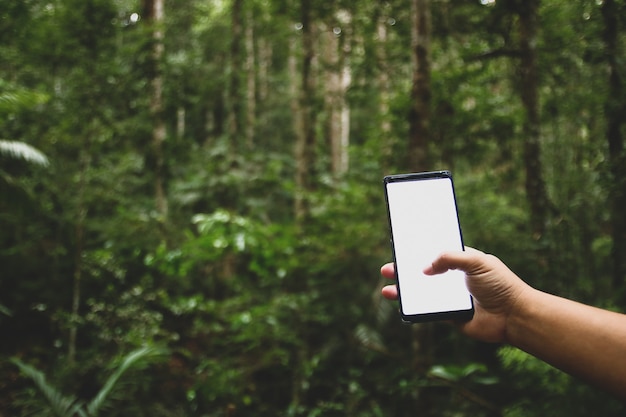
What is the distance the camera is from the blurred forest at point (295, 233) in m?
4.39

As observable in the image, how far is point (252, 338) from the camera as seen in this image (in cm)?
509

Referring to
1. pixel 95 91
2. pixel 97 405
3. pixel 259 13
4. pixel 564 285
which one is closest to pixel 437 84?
pixel 564 285

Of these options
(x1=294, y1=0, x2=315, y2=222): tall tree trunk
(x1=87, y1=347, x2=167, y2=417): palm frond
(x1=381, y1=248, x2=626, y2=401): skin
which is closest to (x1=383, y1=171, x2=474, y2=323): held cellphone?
(x1=381, y1=248, x2=626, y2=401): skin

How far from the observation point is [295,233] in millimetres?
6152

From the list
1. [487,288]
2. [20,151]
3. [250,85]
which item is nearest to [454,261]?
[487,288]

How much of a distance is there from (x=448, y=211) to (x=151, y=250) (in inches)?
224

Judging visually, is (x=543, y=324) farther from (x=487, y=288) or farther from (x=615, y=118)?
(x=615, y=118)

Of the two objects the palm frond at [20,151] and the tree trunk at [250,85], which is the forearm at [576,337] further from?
the tree trunk at [250,85]

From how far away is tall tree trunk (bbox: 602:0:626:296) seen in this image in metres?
3.08

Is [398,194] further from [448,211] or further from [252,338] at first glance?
[252,338]

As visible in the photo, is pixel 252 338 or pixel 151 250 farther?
pixel 151 250

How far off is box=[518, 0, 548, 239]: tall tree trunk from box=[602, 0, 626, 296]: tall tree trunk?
4.14 feet

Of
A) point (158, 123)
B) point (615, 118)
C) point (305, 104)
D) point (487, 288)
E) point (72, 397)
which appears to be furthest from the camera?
point (158, 123)

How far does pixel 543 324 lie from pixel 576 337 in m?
0.13
